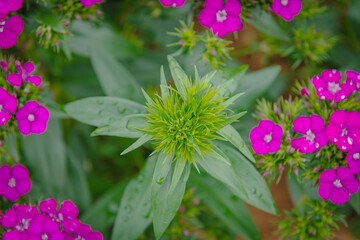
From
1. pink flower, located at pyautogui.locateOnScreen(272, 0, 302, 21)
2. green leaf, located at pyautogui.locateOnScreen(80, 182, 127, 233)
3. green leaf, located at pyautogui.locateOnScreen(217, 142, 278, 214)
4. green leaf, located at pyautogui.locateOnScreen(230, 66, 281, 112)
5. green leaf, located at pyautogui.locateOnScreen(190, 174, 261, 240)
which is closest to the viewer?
green leaf, located at pyautogui.locateOnScreen(217, 142, 278, 214)

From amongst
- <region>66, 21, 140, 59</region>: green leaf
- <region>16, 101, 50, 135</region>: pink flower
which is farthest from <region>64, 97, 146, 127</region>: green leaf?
<region>66, 21, 140, 59</region>: green leaf

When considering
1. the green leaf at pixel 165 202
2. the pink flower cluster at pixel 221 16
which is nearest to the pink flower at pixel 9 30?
the pink flower cluster at pixel 221 16

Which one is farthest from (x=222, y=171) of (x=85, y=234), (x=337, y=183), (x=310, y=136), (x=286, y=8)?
(x=286, y=8)

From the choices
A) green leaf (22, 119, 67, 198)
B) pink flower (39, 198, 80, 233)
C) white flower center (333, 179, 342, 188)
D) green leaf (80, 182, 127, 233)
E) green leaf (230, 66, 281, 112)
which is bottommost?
green leaf (80, 182, 127, 233)

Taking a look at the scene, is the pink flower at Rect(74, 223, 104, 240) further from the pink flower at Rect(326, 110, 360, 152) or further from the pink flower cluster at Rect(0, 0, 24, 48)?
the pink flower at Rect(326, 110, 360, 152)

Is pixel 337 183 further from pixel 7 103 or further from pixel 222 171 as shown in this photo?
pixel 7 103

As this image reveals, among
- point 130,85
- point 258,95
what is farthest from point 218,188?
point 130,85

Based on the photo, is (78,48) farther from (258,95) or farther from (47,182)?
(258,95)
